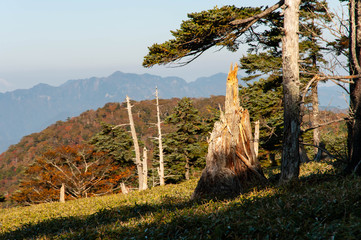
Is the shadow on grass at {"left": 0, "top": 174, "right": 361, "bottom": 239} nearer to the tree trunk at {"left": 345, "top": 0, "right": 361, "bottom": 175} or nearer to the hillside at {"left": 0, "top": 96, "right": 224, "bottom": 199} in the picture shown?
Answer: the tree trunk at {"left": 345, "top": 0, "right": 361, "bottom": 175}

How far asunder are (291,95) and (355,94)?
4.89 feet

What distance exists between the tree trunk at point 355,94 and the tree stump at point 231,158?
2.92 m

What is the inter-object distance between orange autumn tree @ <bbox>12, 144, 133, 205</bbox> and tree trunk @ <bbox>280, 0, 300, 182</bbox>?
27855 millimetres

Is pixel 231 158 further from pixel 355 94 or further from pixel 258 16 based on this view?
pixel 258 16

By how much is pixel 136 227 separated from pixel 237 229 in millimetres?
2147

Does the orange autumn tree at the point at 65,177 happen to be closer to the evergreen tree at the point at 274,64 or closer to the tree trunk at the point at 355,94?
the evergreen tree at the point at 274,64

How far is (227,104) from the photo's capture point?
9602mm

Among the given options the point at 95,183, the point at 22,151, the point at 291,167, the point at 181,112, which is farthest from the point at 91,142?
the point at 22,151

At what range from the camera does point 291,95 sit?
722 cm

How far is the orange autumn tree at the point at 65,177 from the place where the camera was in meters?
31.5

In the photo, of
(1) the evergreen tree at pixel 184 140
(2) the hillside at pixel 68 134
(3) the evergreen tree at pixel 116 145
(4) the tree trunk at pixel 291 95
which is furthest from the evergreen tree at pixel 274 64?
(2) the hillside at pixel 68 134

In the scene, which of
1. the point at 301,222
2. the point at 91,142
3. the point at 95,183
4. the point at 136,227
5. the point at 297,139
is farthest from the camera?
the point at 91,142

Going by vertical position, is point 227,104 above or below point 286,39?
below

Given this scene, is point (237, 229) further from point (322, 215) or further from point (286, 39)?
point (286, 39)
